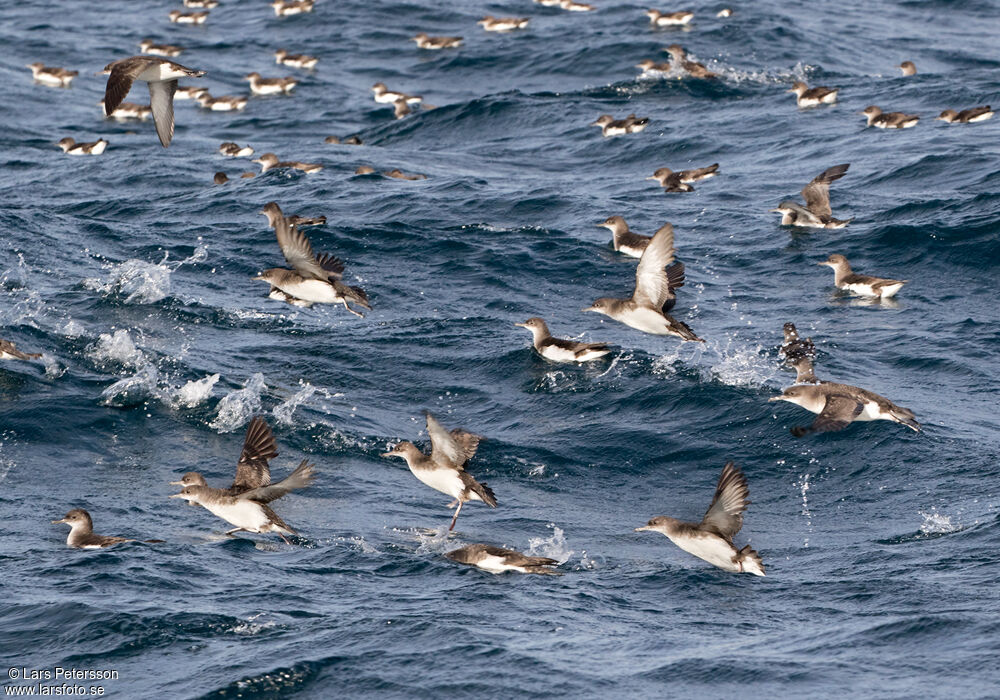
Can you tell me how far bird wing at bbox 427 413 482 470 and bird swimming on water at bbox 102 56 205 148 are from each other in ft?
13.9

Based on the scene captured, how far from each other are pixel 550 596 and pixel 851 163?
599 inches

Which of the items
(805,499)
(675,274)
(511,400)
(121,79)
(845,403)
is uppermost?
(121,79)

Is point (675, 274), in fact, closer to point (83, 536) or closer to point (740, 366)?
point (740, 366)

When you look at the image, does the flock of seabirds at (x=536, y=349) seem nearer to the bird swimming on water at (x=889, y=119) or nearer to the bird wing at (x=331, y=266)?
the bird wing at (x=331, y=266)

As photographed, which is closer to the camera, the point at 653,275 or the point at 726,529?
the point at 726,529

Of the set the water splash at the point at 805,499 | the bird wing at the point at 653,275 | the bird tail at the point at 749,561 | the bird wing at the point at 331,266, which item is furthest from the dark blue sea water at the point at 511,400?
the bird wing at the point at 331,266

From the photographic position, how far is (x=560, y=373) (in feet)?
52.6

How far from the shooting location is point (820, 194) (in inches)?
808

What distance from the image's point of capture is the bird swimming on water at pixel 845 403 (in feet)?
41.9

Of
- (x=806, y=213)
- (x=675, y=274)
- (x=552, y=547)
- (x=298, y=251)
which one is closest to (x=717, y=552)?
(x=552, y=547)

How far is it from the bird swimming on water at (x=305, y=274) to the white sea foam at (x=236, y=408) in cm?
120

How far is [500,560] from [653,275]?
4.77 metres

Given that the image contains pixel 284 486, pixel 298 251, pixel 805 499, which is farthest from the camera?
pixel 298 251

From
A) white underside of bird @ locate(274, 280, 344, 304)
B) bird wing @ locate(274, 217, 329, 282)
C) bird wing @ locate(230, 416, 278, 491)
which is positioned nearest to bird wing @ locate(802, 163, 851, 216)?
white underside of bird @ locate(274, 280, 344, 304)
